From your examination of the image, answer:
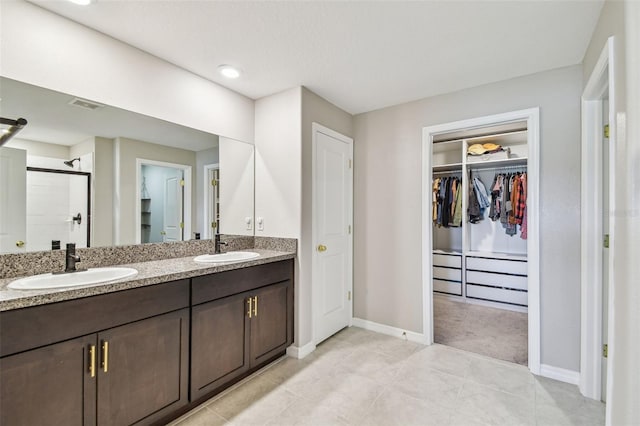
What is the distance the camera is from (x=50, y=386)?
1260mm

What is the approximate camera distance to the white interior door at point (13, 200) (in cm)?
154

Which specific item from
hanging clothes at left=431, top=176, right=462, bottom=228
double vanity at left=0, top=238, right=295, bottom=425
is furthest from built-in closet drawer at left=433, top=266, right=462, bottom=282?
double vanity at left=0, top=238, right=295, bottom=425

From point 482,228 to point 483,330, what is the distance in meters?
1.71

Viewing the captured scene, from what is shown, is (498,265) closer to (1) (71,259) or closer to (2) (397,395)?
(2) (397,395)

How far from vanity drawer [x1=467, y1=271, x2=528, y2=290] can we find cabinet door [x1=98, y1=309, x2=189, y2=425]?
12.5 feet

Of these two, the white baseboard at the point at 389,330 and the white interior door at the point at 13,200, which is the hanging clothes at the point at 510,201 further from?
the white interior door at the point at 13,200

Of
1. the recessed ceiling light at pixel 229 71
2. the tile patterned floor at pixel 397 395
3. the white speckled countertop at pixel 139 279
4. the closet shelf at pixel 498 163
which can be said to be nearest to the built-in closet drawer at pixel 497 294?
the tile patterned floor at pixel 397 395

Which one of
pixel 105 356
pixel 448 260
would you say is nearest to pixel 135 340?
pixel 105 356

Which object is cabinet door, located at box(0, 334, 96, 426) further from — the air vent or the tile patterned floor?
the air vent

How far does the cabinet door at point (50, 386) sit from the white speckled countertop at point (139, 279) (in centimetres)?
22

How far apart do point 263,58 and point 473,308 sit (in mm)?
3973

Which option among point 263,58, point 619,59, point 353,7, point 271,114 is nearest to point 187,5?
point 263,58

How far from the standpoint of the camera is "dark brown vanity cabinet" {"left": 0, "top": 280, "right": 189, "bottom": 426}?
46.7 inches

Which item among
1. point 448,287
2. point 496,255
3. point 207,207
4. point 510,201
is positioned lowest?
point 448,287
